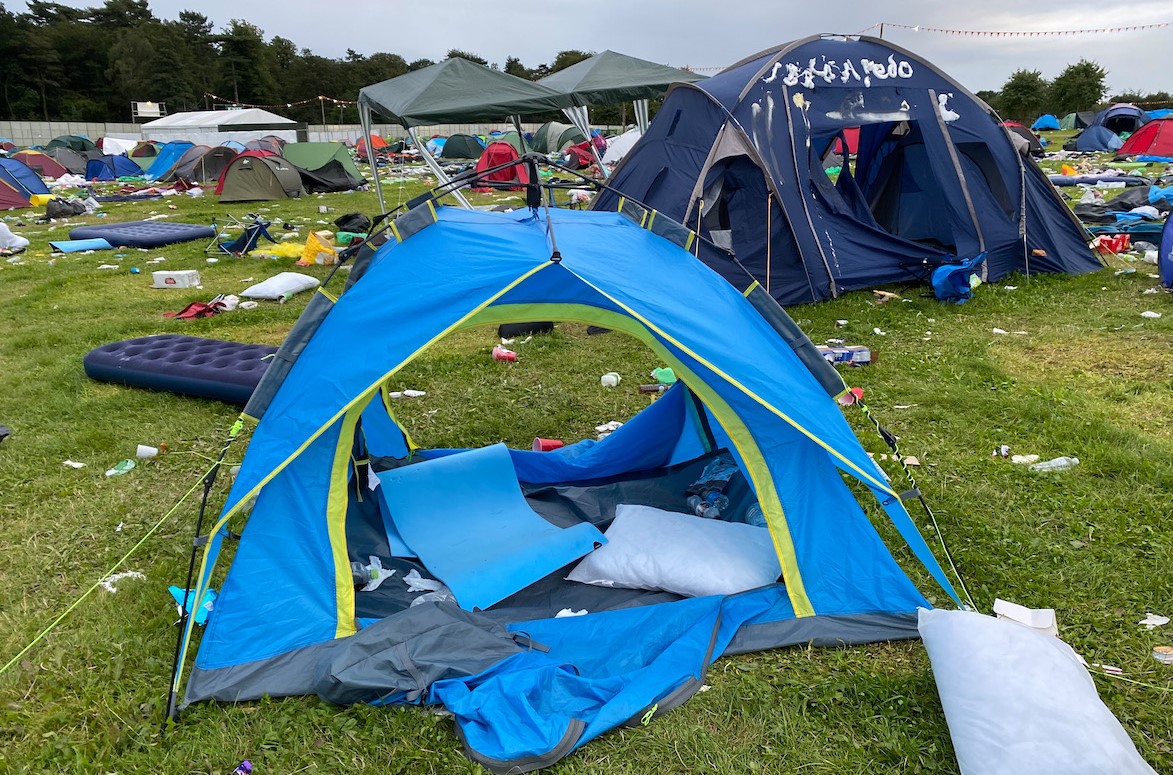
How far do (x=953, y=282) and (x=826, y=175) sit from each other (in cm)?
144

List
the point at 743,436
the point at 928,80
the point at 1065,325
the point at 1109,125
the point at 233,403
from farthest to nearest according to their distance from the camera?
the point at 1109,125 → the point at 928,80 → the point at 1065,325 → the point at 233,403 → the point at 743,436

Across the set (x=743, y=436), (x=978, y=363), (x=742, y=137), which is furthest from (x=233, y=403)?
(x=978, y=363)

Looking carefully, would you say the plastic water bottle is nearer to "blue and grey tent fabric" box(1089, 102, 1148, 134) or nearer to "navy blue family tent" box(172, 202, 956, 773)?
"navy blue family tent" box(172, 202, 956, 773)

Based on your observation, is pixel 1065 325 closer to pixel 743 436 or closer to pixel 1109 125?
pixel 743 436

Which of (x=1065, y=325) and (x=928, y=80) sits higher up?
(x=928, y=80)

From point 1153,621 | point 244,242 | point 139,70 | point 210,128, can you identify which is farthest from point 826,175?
point 139,70

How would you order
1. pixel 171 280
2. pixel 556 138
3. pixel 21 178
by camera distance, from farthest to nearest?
pixel 556 138
pixel 21 178
pixel 171 280

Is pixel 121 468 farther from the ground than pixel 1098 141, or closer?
closer

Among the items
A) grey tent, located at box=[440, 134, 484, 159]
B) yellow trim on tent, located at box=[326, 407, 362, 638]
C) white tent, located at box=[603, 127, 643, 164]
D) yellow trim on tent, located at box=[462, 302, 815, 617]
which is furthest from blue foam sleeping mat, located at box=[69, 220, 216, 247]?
grey tent, located at box=[440, 134, 484, 159]

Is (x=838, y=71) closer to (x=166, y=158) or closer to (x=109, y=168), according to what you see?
(x=166, y=158)

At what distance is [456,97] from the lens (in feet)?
35.4

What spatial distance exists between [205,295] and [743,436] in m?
6.79

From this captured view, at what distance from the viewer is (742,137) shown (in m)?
6.76

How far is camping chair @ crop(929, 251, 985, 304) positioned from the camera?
700 centimetres
